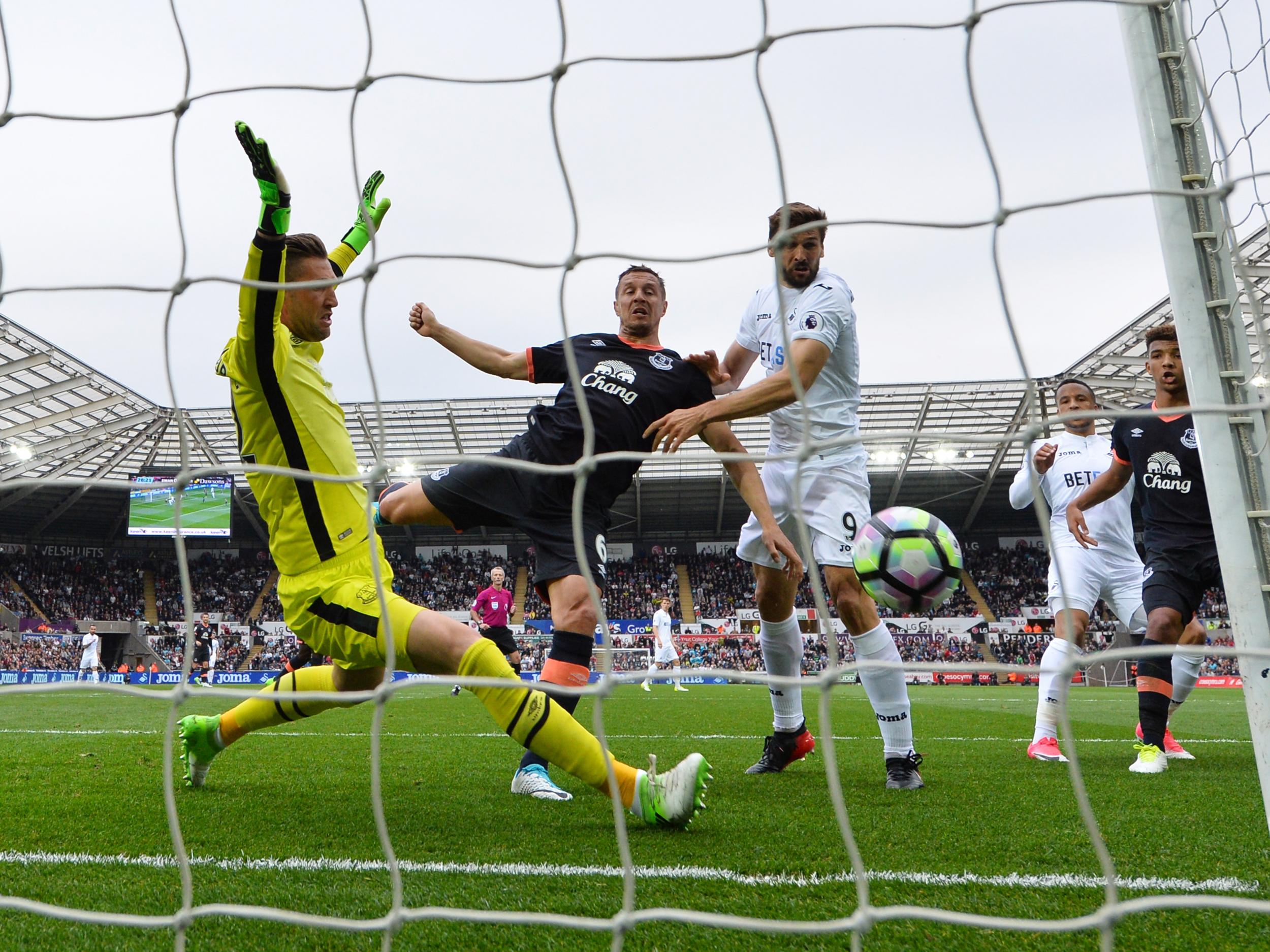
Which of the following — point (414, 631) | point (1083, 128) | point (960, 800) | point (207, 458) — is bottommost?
point (960, 800)

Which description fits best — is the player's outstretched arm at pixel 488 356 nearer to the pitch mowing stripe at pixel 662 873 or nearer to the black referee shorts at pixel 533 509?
the black referee shorts at pixel 533 509

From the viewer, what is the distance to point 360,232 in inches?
136

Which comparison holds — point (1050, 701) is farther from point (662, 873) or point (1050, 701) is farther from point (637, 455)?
point (637, 455)

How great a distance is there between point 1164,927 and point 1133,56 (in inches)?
72.0

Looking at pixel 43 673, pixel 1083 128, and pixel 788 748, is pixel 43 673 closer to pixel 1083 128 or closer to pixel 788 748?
pixel 788 748

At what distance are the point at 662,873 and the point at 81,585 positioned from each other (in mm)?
35591

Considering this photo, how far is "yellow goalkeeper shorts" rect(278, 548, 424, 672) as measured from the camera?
8.89 ft

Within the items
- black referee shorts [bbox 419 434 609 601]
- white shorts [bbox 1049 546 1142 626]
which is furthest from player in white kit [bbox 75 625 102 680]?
white shorts [bbox 1049 546 1142 626]

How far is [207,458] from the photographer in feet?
89.5

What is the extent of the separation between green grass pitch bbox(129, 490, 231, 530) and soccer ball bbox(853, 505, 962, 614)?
73.9 feet

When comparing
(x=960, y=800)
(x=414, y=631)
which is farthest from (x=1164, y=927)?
(x=414, y=631)

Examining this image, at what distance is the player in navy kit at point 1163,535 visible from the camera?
421cm

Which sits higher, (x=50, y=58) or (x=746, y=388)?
(x=50, y=58)

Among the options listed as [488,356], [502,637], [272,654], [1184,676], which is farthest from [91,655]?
[1184,676]
